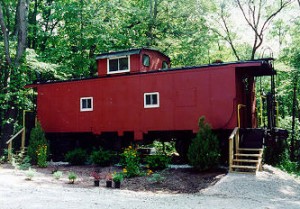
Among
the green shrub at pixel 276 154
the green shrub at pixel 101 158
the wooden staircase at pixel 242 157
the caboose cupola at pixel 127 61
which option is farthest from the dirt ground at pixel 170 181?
the green shrub at pixel 276 154

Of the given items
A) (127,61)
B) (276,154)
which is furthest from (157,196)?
(276,154)

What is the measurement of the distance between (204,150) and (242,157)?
1809mm

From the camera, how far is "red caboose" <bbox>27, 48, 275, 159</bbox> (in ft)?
43.1

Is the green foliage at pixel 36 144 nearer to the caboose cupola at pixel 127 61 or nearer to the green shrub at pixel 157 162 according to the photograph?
the caboose cupola at pixel 127 61

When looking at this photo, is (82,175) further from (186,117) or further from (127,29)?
(127,29)

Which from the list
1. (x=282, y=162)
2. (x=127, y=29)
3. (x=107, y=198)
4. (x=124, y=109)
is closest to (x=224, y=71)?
(x=124, y=109)

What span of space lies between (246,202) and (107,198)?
334cm

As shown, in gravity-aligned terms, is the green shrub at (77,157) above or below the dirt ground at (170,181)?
above

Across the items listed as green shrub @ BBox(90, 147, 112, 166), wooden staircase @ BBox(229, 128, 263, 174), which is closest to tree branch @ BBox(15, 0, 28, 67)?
green shrub @ BBox(90, 147, 112, 166)

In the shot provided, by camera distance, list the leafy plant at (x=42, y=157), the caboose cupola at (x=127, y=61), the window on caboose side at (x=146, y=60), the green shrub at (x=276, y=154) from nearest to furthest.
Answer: the leafy plant at (x=42, y=157) → the caboose cupola at (x=127, y=61) → the window on caboose side at (x=146, y=60) → the green shrub at (x=276, y=154)

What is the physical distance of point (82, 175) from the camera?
1264 centimetres

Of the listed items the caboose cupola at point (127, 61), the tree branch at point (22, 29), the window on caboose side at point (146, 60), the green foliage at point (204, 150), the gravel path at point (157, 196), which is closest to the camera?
the gravel path at point (157, 196)

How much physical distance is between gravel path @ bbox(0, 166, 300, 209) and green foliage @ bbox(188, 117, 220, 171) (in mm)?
1068

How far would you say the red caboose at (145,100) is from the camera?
1313cm
